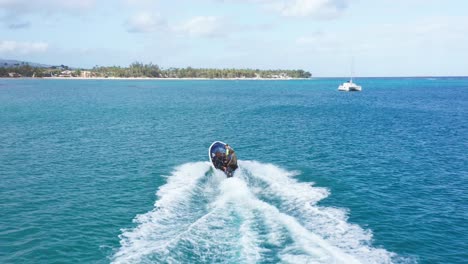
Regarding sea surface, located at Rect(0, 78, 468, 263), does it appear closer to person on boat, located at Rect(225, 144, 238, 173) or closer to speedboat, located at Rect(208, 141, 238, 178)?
speedboat, located at Rect(208, 141, 238, 178)

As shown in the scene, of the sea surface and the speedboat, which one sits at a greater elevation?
the speedboat

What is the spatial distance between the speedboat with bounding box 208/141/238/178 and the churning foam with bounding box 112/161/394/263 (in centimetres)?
292

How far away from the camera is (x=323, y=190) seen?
38344 millimetres

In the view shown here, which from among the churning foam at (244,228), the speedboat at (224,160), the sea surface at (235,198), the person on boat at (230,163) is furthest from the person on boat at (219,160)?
the churning foam at (244,228)

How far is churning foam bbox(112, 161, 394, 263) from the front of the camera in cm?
2450

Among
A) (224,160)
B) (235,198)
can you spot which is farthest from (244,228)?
(224,160)

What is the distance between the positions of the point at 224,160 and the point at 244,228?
16.0 metres

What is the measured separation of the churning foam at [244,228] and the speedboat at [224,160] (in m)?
2.92

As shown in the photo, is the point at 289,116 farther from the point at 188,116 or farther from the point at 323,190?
the point at 323,190

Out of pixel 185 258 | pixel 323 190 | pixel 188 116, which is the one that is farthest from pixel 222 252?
pixel 188 116

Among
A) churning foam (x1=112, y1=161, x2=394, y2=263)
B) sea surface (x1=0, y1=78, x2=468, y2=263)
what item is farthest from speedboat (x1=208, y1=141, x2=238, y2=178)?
churning foam (x1=112, y1=161, x2=394, y2=263)

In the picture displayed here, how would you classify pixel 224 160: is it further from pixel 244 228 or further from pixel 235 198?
pixel 244 228

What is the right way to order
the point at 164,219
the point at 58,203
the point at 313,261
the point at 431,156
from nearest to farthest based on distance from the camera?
the point at 313,261
the point at 164,219
the point at 58,203
the point at 431,156

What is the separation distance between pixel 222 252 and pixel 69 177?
81.0 ft
